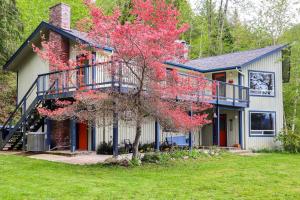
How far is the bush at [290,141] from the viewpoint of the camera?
2029cm

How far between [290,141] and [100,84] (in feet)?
39.0

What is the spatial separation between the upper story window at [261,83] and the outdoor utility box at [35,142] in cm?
1199

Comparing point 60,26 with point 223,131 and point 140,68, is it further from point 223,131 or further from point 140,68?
point 223,131

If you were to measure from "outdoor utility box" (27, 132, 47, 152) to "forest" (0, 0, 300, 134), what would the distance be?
8647 mm

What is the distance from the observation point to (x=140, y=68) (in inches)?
480

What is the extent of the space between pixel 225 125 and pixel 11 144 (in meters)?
12.2

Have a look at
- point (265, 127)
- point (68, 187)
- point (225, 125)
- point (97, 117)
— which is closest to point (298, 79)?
point (265, 127)

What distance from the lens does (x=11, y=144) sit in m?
18.7

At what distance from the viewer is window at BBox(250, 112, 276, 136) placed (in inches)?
863

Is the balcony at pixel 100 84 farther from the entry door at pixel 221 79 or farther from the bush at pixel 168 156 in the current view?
the bush at pixel 168 156

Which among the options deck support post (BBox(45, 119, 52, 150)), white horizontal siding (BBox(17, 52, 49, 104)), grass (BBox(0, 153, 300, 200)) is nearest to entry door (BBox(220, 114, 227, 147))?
grass (BBox(0, 153, 300, 200))

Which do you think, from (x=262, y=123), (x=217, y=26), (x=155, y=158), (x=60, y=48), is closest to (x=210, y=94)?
(x=262, y=123)

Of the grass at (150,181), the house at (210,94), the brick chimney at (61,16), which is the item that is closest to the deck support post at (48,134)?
the house at (210,94)

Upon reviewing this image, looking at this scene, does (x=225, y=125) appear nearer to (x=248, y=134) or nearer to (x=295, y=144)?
(x=248, y=134)
